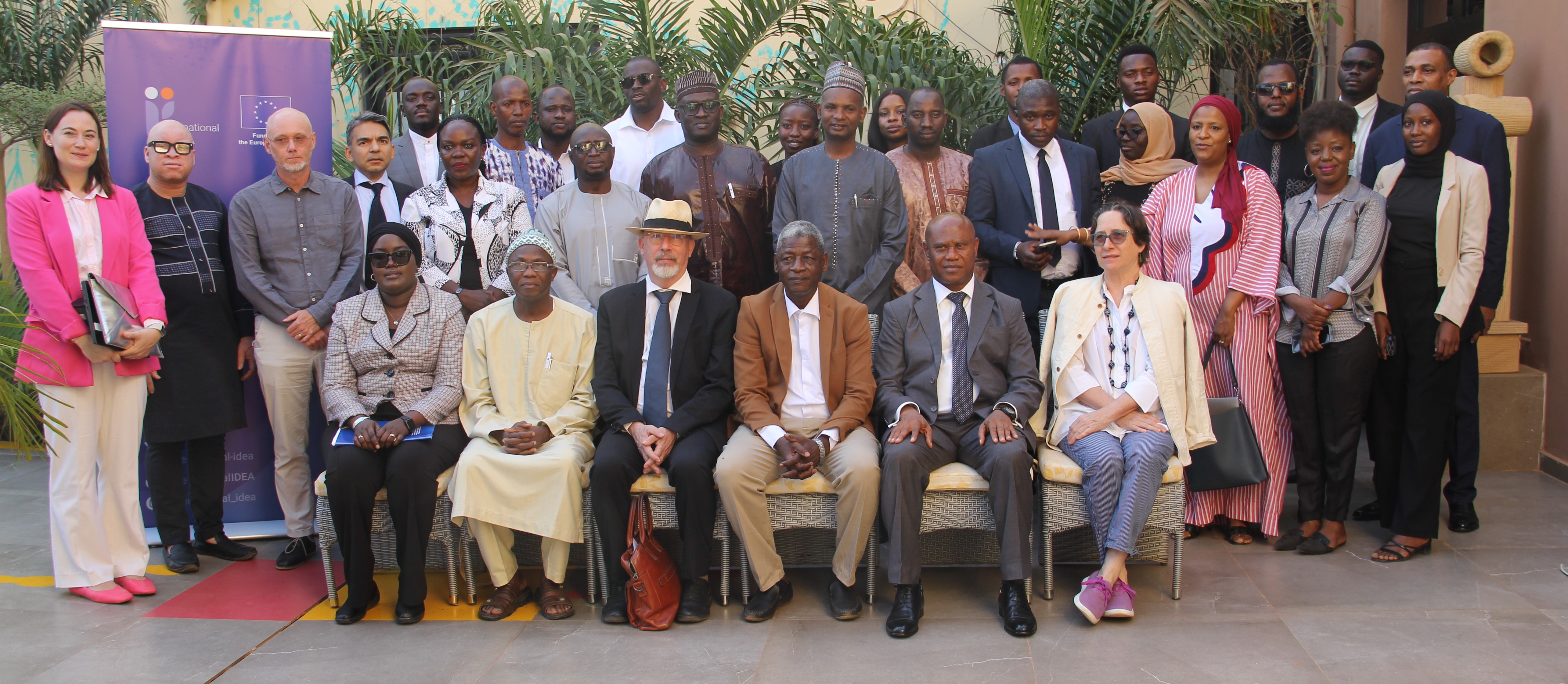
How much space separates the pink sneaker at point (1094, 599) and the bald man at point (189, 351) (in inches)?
149

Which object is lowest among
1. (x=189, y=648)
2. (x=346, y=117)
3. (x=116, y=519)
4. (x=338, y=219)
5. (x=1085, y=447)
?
(x=189, y=648)

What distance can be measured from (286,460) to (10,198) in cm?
153

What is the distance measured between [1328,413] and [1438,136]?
1.31 metres

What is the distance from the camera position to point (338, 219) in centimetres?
505

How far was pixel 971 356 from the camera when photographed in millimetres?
4465

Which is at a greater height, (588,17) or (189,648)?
(588,17)

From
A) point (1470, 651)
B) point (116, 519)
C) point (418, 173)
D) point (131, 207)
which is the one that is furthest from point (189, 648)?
point (1470, 651)

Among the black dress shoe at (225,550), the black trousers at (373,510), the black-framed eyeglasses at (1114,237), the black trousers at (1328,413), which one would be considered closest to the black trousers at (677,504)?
the black trousers at (373,510)

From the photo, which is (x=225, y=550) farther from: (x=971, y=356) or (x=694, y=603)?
(x=971, y=356)

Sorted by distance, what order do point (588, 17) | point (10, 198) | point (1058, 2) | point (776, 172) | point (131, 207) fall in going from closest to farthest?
1. point (10, 198)
2. point (131, 207)
3. point (776, 172)
4. point (1058, 2)
5. point (588, 17)

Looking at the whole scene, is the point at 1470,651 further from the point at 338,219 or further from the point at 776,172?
the point at 338,219

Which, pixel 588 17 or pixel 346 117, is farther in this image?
pixel 346 117

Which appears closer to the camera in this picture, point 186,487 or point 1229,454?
point 1229,454

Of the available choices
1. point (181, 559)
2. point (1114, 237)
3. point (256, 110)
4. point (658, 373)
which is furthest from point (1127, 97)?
point (181, 559)
